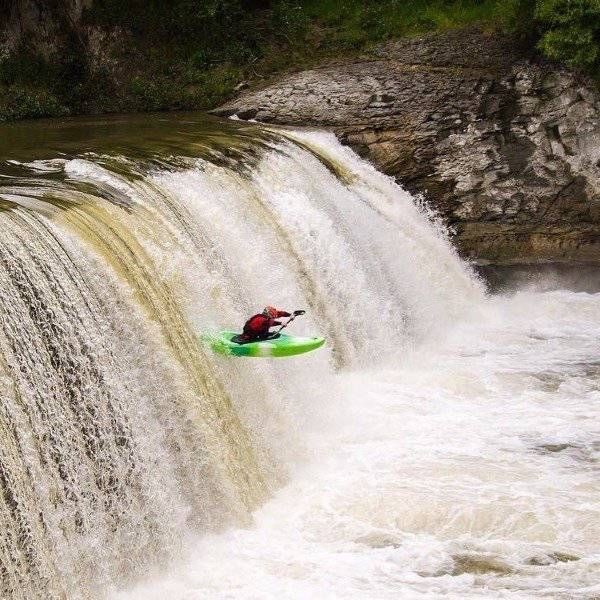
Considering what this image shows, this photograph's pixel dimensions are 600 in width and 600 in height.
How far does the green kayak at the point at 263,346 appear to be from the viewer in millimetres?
7266

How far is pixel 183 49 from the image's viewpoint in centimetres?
1596

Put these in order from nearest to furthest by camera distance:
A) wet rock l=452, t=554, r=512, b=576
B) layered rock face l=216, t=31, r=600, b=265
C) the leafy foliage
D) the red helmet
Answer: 1. wet rock l=452, t=554, r=512, b=576
2. the red helmet
3. the leafy foliage
4. layered rock face l=216, t=31, r=600, b=265

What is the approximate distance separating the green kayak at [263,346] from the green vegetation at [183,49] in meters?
8.47

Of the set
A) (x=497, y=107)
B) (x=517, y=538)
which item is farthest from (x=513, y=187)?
(x=517, y=538)

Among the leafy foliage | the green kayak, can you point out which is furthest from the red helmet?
the leafy foliage

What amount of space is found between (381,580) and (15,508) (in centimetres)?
232

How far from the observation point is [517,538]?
6.41 m

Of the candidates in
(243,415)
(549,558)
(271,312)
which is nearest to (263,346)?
(271,312)

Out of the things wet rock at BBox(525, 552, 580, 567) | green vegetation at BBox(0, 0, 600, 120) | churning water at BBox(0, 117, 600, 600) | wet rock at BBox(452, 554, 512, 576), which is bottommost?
wet rock at BBox(525, 552, 580, 567)

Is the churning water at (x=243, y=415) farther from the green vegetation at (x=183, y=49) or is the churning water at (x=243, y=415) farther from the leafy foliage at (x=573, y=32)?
the green vegetation at (x=183, y=49)

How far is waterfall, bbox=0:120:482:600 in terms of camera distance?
5594mm

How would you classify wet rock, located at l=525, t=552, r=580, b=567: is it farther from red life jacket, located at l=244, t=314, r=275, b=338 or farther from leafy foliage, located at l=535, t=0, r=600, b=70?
leafy foliage, located at l=535, t=0, r=600, b=70

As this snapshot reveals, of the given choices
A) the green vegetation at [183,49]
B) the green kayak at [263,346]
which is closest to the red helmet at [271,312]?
the green kayak at [263,346]

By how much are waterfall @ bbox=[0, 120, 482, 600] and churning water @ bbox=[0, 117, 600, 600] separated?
0.02 m
